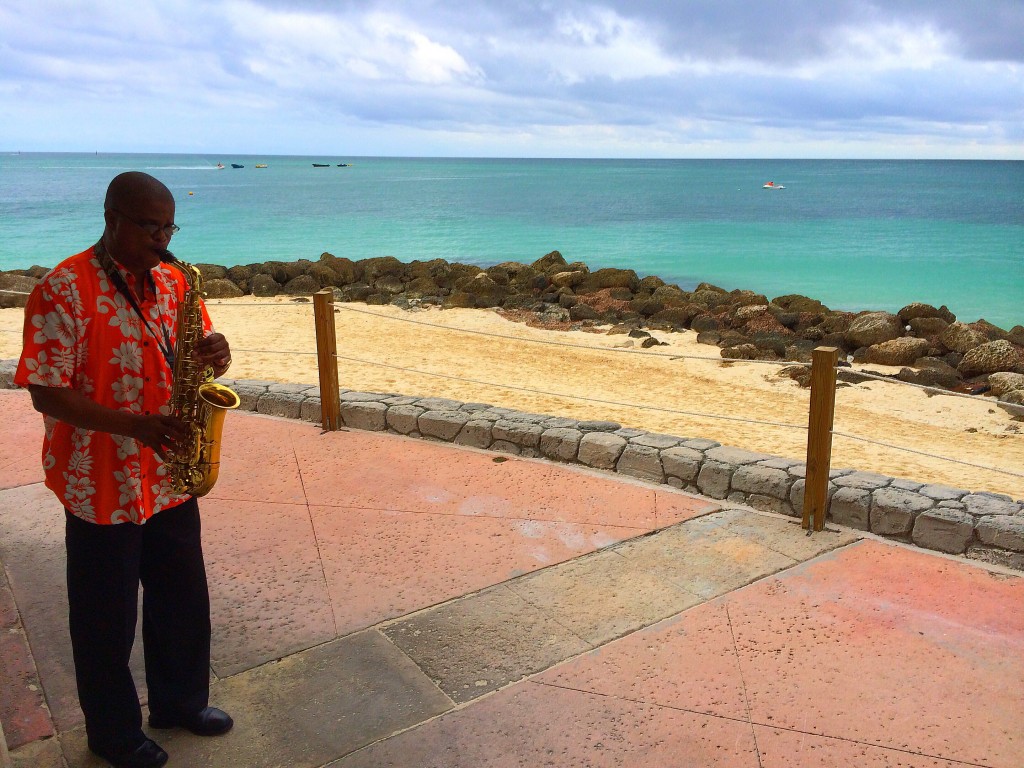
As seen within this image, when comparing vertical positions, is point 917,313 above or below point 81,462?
below

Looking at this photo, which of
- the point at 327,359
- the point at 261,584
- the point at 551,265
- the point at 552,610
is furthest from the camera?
the point at 551,265

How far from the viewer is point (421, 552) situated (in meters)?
4.37

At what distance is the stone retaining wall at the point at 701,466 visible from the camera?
14.3ft

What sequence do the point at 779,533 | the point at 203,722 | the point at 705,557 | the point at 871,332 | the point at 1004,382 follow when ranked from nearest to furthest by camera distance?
the point at 203,722
the point at 705,557
the point at 779,533
the point at 1004,382
the point at 871,332

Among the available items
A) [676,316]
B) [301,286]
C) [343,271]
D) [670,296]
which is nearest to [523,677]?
[676,316]

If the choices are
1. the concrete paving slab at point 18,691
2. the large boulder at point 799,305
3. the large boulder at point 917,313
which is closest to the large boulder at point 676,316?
the large boulder at point 799,305

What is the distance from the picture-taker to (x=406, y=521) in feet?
15.5

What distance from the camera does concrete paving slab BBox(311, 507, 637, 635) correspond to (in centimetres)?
390

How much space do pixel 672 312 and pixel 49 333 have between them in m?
15.1

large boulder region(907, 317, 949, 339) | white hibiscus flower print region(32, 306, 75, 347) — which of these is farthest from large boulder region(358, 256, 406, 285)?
white hibiscus flower print region(32, 306, 75, 347)

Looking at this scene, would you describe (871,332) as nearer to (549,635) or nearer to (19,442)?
(549,635)

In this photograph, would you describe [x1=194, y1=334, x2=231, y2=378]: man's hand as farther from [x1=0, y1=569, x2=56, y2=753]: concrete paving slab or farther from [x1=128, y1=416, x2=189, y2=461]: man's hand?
[x1=0, y1=569, x2=56, y2=753]: concrete paving slab

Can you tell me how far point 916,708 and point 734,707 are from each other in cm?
66

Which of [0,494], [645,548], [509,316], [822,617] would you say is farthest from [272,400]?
[509,316]
